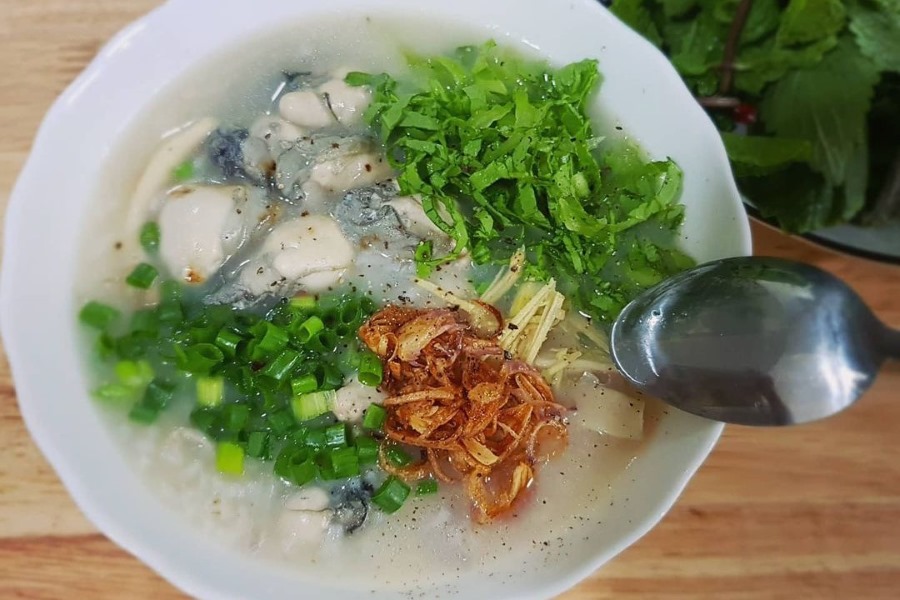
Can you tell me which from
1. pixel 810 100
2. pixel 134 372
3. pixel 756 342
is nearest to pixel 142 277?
pixel 134 372

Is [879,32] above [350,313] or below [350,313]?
above

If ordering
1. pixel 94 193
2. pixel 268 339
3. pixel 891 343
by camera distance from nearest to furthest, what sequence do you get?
pixel 891 343, pixel 268 339, pixel 94 193

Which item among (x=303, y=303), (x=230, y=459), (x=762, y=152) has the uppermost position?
(x=762, y=152)

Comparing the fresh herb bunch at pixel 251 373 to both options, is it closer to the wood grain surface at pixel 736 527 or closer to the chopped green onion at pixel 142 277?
the chopped green onion at pixel 142 277

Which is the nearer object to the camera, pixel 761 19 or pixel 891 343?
pixel 891 343

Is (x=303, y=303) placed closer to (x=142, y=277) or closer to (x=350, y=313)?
(x=350, y=313)

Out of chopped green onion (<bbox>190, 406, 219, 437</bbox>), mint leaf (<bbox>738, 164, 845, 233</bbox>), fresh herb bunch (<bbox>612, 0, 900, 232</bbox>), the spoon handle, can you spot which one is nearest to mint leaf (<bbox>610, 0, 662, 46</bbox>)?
fresh herb bunch (<bbox>612, 0, 900, 232</bbox>)

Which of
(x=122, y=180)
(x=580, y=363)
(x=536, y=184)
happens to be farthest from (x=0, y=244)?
(x=580, y=363)

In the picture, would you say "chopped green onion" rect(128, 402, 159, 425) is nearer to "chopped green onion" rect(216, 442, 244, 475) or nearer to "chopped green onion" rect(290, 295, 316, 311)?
"chopped green onion" rect(216, 442, 244, 475)
